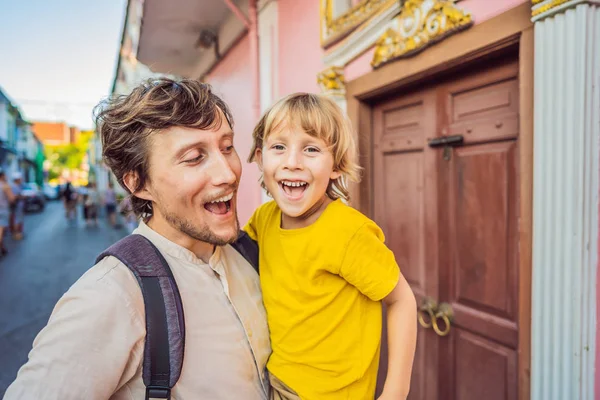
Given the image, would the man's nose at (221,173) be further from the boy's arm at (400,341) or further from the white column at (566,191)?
the white column at (566,191)

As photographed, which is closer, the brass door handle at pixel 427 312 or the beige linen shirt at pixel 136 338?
the beige linen shirt at pixel 136 338

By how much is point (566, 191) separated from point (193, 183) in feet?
4.52

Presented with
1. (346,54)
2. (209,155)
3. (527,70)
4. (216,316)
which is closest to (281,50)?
(346,54)

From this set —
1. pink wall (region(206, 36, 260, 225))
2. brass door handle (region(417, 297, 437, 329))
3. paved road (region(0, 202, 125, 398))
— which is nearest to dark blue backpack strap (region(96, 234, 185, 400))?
brass door handle (region(417, 297, 437, 329))

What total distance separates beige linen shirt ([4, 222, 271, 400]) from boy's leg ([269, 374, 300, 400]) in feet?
0.11

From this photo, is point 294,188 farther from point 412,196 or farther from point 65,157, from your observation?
point 65,157

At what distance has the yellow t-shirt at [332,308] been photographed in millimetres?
1302

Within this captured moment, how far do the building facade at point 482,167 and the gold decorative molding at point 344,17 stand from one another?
0.5 inches

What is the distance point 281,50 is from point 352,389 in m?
3.64

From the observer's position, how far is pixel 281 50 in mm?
4215

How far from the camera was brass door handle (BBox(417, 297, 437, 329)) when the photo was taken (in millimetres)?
2533

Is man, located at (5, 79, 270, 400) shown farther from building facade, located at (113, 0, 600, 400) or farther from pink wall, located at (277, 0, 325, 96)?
pink wall, located at (277, 0, 325, 96)

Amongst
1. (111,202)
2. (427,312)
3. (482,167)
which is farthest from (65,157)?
(482,167)

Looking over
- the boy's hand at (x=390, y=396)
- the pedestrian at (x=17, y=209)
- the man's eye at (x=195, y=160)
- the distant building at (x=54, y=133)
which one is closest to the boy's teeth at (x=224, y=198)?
the man's eye at (x=195, y=160)
